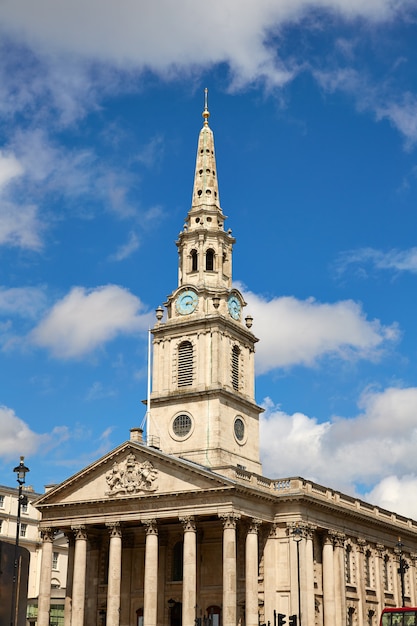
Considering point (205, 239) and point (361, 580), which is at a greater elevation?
point (205, 239)

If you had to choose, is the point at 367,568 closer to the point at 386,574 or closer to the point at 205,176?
the point at 386,574

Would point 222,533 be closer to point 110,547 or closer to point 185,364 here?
point 110,547

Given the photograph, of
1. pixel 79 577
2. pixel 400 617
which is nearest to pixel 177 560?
pixel 79 577

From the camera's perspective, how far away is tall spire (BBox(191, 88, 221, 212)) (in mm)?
90875

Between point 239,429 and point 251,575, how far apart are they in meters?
19.1

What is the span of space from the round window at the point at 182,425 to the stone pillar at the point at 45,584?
47.2 ft

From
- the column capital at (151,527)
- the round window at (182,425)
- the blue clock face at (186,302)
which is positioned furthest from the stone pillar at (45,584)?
the blue clock face at (186,302)

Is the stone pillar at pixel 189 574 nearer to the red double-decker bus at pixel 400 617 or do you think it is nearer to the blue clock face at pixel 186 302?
the red double-decker bus at pixel 400 617

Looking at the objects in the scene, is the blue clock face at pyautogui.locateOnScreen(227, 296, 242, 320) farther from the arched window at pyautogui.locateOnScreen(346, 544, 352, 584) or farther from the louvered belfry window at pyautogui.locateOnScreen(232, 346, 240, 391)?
the arched window at pyautogui.locateOnScreen(346, 544, 352, 584)

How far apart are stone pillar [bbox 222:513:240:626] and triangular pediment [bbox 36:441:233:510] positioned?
8.73ft

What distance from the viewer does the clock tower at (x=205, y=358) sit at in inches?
3155

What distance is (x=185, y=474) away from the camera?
68062 millimetres

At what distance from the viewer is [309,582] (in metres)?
67.9

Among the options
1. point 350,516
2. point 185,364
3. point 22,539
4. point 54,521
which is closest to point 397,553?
point 350,516
